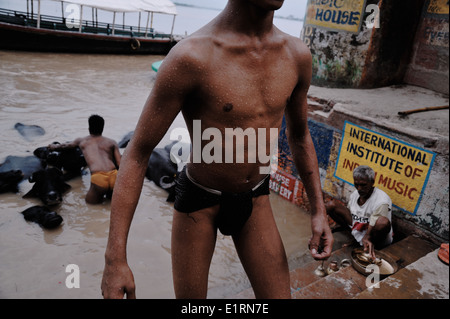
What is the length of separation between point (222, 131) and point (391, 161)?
9.53 feet

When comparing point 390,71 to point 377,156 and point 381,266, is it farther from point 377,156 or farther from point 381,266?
point 381,266

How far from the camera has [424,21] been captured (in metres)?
5.01

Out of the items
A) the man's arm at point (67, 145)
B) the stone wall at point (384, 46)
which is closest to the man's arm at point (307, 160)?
the stone wall at point (384, 46)

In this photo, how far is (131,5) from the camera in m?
16.1

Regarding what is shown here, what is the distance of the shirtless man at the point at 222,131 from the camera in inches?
53.4

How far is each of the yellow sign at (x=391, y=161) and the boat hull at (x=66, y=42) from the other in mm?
16374

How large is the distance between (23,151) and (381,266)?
596 cm

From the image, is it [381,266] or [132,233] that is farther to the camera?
[132,233]

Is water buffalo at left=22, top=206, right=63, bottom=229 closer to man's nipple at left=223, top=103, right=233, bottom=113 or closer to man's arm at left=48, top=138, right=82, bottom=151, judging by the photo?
man's arm at left=48, top=138, right=82, bottom=151

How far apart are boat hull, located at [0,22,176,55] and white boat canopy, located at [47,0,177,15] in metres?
2.31

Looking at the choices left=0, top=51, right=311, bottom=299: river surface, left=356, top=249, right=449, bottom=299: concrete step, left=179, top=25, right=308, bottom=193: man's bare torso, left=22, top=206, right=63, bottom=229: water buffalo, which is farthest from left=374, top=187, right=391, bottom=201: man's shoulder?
left=22, top=206, right=63, bottom=229: water buffalo

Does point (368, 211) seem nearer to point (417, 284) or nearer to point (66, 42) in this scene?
point (417, 284)

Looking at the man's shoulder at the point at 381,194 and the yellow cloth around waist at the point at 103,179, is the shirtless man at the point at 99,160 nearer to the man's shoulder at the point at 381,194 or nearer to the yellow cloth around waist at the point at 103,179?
the yellow cloth around waist at the point at 103,179

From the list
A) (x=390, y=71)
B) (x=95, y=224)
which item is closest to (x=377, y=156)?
(x=390, y=71)
